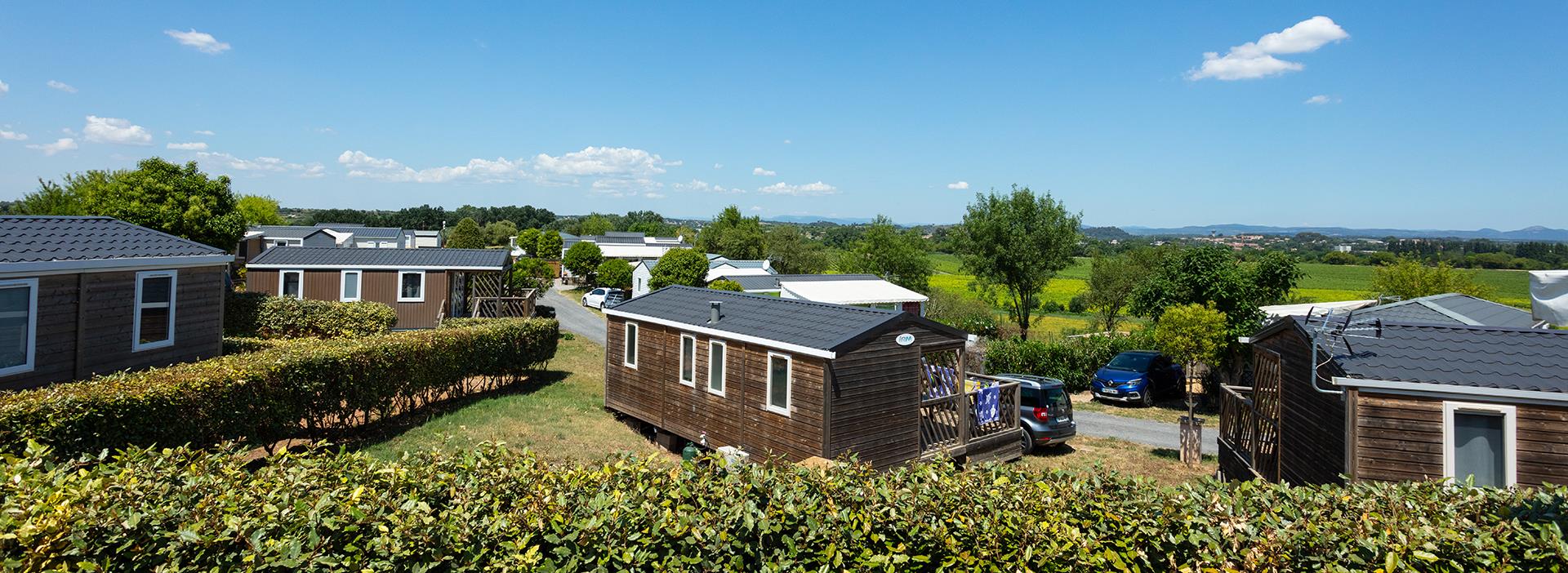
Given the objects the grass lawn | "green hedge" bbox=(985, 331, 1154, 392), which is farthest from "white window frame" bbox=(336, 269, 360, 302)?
the grass lawn

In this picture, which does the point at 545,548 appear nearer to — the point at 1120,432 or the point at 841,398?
the point at 841,398

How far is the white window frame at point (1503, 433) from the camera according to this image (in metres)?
6.96

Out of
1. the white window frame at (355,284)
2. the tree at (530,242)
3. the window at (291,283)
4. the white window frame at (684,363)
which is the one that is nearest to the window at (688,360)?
the white window frame at (684,363)

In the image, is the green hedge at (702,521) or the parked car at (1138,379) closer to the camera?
the green hedge at (702,521)

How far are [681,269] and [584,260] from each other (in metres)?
15.3

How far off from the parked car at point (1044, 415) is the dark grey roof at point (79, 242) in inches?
591

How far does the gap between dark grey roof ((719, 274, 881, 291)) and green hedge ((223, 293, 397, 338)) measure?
21.0m

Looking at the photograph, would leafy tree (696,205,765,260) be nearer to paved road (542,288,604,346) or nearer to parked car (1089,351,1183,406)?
paved road (542,288,604,346)

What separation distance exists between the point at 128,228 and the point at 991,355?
20759 mm

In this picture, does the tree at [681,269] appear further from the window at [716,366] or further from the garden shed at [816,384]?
the window at [716,366]

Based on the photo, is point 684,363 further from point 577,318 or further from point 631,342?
point 577,318

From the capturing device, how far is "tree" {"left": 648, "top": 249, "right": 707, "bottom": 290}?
43.1 m

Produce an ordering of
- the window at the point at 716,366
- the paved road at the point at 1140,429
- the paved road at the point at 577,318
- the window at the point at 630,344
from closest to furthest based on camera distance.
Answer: the window at the point at 716,366 → the window at the point at 630,344 → the paved road at the point at 1140,429 → the paved road at the point at 577,318

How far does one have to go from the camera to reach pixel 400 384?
42.5ft
